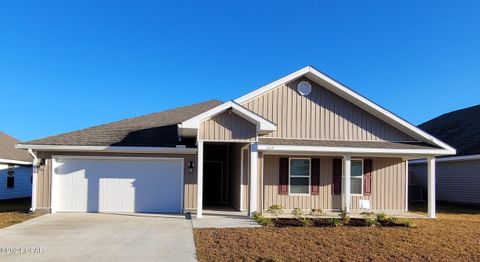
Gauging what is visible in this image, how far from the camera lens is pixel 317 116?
59.0ft

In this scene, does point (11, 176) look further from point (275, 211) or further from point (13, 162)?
point (275, 211)

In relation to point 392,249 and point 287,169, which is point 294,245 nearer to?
point 392,249

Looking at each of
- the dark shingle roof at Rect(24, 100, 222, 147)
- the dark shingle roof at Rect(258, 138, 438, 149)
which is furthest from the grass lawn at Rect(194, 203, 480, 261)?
the dark shingle roof at Rect(24, 100, 222, 147)

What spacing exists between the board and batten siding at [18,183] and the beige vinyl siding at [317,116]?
605 inches

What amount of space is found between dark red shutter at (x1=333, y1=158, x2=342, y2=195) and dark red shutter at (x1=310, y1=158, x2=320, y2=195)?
0.66 metres

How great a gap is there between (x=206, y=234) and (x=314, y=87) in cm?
854

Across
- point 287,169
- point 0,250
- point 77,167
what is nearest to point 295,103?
point 287,169

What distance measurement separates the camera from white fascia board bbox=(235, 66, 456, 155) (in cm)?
1748

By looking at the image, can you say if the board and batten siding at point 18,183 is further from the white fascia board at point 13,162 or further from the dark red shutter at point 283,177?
the dark red shutter at point 283,177

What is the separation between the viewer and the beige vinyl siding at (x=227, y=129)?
14695mm

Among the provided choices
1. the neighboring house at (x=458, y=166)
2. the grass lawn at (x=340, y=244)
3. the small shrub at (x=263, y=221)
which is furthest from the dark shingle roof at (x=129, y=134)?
the neighboring house at (x=458, y=166)

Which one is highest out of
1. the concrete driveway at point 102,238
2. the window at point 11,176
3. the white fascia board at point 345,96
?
the white fascia board at point 345,96

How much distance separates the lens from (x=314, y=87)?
18.1m

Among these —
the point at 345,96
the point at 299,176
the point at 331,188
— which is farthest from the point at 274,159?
the point at 345,96
